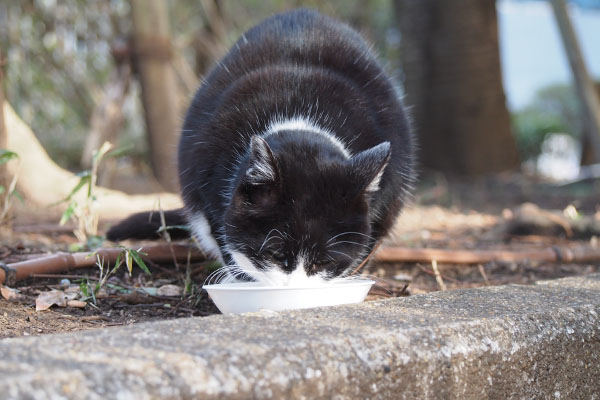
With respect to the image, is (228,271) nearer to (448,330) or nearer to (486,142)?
(448,330)

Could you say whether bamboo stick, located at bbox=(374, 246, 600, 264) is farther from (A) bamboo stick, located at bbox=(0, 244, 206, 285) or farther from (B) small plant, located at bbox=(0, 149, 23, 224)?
(B) small plant, located at bbox=(0, 149, 23, 224)

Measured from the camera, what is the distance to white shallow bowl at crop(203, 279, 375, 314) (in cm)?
175

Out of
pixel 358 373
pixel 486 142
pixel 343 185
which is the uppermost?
pixel 343 185

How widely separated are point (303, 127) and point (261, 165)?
0.47 m

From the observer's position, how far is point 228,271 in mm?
2252

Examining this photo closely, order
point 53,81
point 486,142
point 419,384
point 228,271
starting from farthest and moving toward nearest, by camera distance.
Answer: point 53,81, point 486,142, point 228,271, point 419,384

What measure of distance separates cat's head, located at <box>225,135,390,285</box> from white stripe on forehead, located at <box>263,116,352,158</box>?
0.18m

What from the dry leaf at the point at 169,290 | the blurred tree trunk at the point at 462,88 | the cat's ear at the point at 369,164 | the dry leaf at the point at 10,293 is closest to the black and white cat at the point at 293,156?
the cat's ear at the point at 369,164

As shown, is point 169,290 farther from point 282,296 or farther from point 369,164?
point 369,164

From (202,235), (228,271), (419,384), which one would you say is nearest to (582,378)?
(419,384)

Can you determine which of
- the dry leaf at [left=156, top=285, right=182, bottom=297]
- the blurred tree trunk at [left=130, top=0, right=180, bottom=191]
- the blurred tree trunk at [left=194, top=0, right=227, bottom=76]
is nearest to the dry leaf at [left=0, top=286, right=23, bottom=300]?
the dry leaf at [left=156, top=285, right=182, bottom=297]

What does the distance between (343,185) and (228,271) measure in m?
0.55

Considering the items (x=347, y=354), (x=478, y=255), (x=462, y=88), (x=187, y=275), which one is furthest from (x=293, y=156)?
(x=462, y=88)

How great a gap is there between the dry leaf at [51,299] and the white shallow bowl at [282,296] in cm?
54
